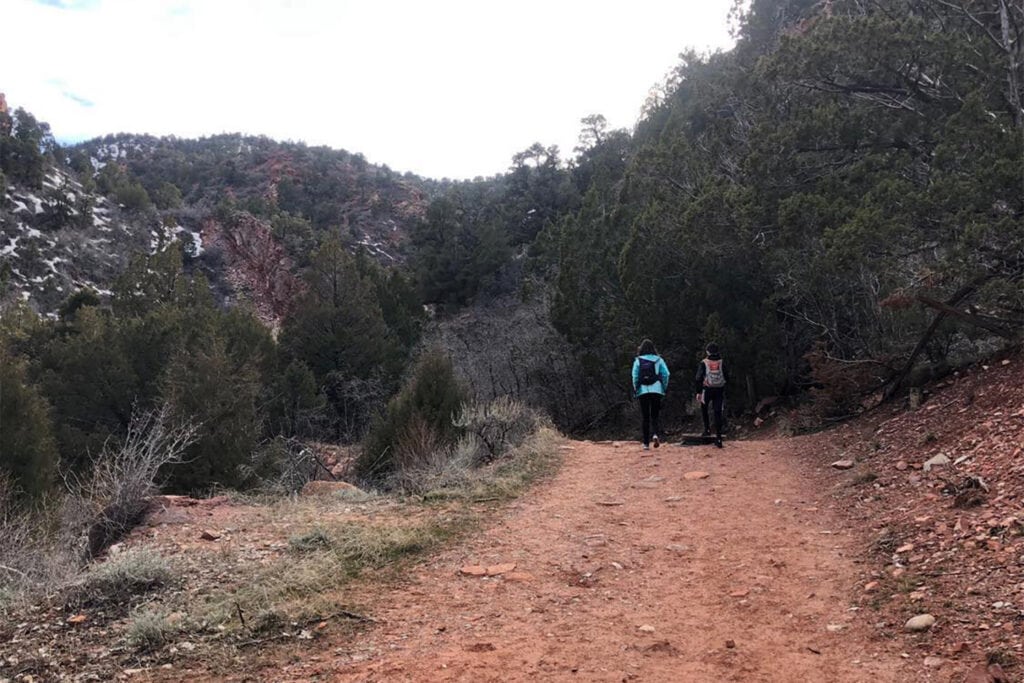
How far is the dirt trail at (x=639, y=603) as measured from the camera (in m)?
3.81

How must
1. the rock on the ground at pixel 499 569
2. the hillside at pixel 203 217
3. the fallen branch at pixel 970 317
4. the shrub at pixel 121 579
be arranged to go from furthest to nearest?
the hillside at pixel 203 217, the fallen branch at pixel 970 317, the rock on the ground at pixel 499 569, the shrub at pixel 121 579

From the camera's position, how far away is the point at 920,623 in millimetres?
3939

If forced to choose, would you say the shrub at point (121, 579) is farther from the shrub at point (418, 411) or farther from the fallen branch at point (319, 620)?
the shrub at point (418, 411)

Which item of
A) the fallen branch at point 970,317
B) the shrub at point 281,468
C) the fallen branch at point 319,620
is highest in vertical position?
the fallen branch at point 970,317

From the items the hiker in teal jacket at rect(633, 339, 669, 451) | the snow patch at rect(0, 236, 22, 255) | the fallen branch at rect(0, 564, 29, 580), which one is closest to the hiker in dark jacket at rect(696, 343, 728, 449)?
the hiker in teal jacket at rect(633, 339, 669, 451)

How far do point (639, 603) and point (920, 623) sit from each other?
5.32 feet

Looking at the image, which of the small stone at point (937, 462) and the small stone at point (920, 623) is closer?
the small stone at point (920, 623)

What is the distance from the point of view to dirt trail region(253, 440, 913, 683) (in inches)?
150

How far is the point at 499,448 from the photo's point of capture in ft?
35.6

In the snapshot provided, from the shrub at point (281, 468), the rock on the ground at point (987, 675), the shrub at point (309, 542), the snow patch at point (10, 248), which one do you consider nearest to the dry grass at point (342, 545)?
the shrub at point (309, 542)

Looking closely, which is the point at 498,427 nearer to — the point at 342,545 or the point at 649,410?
the point at 649,410

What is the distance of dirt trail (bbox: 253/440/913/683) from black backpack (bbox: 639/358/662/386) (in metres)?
2.90

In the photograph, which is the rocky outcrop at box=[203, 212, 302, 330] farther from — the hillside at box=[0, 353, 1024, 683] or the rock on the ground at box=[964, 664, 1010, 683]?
the rock on the ground at box=[964, 664, 1010, 683]

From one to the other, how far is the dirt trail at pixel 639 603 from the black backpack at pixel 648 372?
2.90 m
